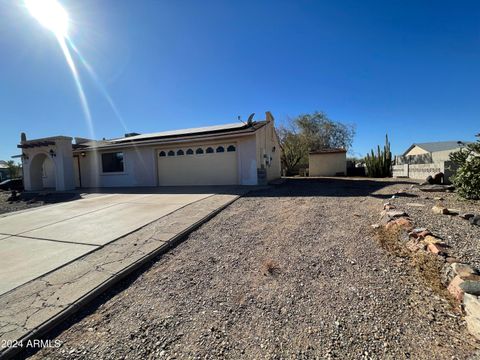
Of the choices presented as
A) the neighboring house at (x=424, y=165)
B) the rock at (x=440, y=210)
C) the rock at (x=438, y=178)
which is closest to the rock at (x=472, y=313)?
the rock at (x=440, y=210)

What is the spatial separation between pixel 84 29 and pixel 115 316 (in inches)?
346

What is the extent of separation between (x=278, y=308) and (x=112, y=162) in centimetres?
1523

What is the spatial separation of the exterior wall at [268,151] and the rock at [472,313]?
381 inches

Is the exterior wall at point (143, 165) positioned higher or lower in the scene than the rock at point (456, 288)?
higher

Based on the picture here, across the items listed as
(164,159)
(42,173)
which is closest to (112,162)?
(164,159)

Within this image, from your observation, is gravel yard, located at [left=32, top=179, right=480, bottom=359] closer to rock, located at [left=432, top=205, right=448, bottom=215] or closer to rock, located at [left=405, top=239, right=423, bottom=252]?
rock, located at [left=405, top=239, right=423, bottom=252]

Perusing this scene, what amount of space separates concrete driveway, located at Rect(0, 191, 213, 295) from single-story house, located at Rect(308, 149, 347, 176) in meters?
15.4

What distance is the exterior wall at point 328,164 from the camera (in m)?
19.4

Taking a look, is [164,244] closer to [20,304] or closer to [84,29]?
[20,304]

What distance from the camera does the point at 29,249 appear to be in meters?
4.33

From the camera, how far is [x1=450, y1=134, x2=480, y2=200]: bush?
5785 millimetres

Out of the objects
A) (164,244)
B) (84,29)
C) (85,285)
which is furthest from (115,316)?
(84,29)

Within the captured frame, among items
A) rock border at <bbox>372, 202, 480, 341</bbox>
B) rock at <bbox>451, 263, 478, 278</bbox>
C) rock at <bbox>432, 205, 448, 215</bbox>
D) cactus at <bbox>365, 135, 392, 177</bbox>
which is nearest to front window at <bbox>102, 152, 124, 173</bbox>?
rock border at <bbox>372, 202, 480, 341</bbox>

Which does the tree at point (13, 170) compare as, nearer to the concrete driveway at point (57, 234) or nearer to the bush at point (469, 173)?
the concrete driveway at point (57, 234)
